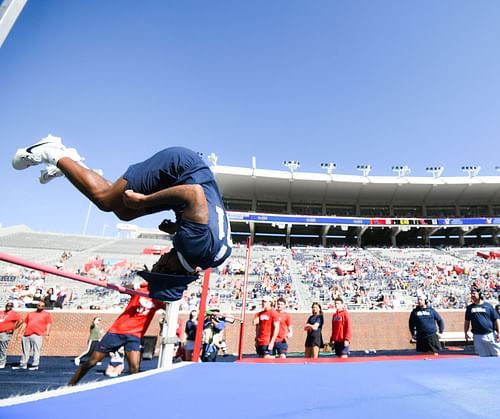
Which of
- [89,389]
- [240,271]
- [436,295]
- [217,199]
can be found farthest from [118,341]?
[436,295]

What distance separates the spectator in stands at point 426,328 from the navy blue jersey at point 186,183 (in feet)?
19.1

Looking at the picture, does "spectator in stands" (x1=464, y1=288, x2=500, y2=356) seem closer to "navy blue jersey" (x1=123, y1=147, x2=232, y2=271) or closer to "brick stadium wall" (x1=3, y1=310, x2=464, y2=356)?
"navy blue jersey" (x1=123, y1=147, x2=232, y2=271)

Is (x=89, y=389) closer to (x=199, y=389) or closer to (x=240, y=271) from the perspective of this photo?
(x=199, y=389)

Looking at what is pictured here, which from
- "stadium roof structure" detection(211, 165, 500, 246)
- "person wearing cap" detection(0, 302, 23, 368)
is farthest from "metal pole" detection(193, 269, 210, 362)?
"stadium roof structure" detection(211, 165, 500, 246)

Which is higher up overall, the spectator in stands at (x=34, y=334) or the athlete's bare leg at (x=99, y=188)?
the athlete's bare leg at (x=99, y=188)

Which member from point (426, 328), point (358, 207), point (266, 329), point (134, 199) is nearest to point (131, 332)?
point (134, 199)

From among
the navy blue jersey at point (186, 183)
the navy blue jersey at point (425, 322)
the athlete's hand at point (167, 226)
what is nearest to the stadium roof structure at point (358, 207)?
the navy blue jersey at point (425, 322)

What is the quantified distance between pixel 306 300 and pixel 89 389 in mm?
15585

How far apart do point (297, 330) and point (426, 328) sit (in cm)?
765

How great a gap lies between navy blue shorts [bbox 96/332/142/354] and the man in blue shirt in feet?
7.49

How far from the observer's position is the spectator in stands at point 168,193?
1.83 metres

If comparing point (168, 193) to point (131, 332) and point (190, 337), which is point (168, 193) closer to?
point (131, 332)

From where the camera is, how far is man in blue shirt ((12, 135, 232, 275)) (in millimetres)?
1835

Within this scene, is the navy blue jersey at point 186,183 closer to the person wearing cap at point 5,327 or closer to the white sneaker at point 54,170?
the white sneaker at point 54,170
